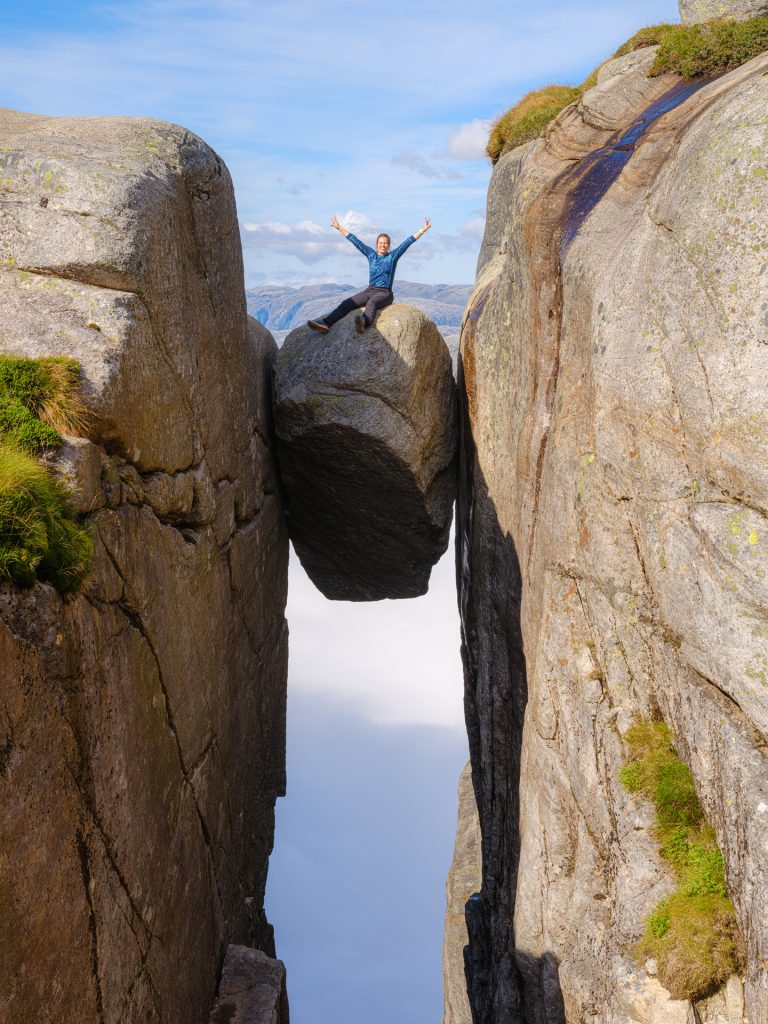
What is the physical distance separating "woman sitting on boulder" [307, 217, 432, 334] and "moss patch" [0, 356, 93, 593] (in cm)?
1064

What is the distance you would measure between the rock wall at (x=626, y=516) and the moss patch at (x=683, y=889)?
0.22m

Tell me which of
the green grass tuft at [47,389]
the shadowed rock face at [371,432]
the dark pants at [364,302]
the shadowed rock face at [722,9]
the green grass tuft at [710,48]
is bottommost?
the green grass tuft at [47,389]

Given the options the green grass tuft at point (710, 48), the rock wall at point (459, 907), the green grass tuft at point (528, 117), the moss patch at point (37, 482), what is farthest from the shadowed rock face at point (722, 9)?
the rock wall at point (459, 907)

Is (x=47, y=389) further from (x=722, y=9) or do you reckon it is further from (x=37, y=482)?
(x=722, y=9)

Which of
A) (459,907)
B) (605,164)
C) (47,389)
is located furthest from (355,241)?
(459,907)

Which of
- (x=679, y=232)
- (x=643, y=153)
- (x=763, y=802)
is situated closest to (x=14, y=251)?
(x=679, y=232)

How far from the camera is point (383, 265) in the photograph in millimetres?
20562

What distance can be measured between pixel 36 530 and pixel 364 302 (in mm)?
13640

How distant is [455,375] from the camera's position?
2211cm

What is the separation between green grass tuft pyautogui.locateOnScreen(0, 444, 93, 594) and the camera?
8123mm

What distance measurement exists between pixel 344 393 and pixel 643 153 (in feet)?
25.8

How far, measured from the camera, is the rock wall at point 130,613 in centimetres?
833

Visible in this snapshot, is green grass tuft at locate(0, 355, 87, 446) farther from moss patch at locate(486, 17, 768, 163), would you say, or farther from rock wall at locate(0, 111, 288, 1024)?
moss patch at locate(486, 17, 768, 163)

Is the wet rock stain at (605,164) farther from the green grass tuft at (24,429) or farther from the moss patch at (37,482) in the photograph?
the green grass tuft at (24,429)
